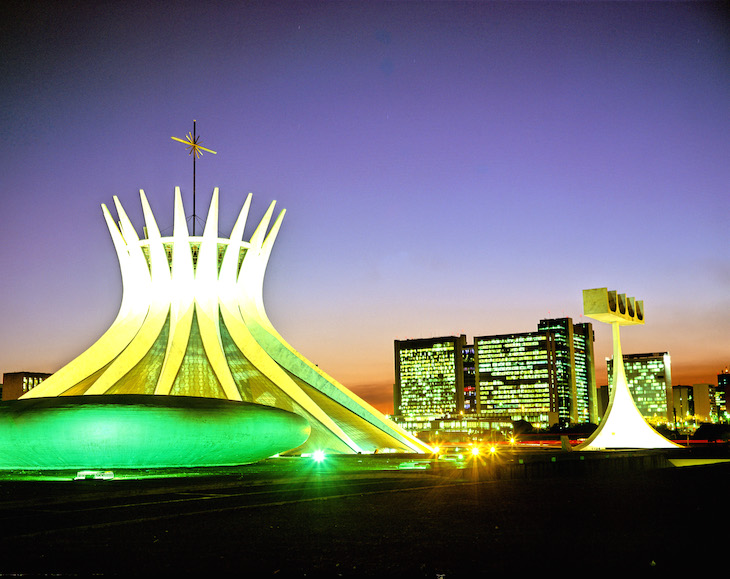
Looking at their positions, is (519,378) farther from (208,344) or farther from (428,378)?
(208,344)

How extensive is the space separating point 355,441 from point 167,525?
16666mm

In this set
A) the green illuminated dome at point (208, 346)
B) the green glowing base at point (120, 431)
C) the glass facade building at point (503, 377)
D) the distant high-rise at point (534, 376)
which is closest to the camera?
the green glowing base at point (120, 431)

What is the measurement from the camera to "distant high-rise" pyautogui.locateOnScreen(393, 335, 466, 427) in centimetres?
16200

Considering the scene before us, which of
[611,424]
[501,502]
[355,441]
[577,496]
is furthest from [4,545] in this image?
[611,424]

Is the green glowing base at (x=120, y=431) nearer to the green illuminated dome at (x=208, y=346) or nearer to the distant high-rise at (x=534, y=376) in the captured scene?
the green illuminated dome at (x=208, y=346)

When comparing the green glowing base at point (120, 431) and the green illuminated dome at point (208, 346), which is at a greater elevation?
the green illuminated dome at point (208, 346)

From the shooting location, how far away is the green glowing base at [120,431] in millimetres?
15172

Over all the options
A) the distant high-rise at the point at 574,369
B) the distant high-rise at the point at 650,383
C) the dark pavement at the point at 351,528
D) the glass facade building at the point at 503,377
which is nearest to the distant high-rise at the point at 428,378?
the glass facade building at the point at 503,377

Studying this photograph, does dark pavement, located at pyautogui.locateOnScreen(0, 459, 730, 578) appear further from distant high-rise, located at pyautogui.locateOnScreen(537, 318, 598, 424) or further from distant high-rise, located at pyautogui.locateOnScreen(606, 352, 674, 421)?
distant high-rise, located at pyautogui.locateOnScreen(606, 352, 674, 421)

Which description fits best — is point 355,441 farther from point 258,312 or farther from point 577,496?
point 577,496

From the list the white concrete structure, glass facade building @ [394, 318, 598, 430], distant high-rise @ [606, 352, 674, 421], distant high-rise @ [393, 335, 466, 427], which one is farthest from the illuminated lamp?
distant high-rise @ [606, 352, 674, 421]

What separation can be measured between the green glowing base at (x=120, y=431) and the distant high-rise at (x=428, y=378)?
14564 cm

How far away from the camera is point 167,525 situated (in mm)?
7711

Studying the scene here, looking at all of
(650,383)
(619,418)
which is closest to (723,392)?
(650,383)
